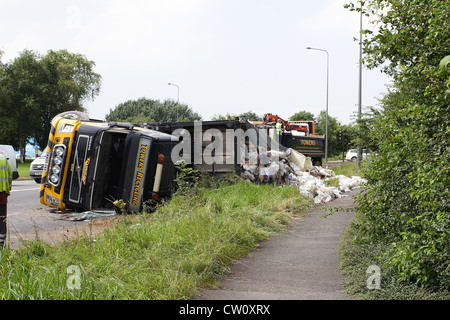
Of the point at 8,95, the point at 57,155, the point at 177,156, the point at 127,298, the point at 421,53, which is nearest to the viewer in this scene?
the point at 127,298

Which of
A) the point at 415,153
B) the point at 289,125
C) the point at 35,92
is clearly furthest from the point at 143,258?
the point at 35,92

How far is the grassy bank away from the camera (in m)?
3.97

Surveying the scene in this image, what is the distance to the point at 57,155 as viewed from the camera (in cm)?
969

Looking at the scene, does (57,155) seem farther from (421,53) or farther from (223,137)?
(421,53)

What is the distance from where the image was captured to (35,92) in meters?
40.8

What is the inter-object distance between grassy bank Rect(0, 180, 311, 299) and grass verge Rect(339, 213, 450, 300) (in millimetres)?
1395

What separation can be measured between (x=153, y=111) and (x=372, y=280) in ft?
192

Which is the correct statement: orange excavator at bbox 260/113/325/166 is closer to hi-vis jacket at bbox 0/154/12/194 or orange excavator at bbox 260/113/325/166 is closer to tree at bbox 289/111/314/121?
hi-vis jacket at bbox 0/154/12/194

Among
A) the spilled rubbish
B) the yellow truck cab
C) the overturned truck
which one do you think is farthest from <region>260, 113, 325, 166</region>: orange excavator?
the yellow truck cab

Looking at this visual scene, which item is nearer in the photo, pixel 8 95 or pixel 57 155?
pixel 57 155

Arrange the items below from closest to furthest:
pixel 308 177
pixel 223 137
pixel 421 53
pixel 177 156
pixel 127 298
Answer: pixel 127 298 < pixel 421 53 < pixel 177 156 < pixel 223 137 < pixel 308 177

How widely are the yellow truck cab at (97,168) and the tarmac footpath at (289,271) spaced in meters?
3.30
